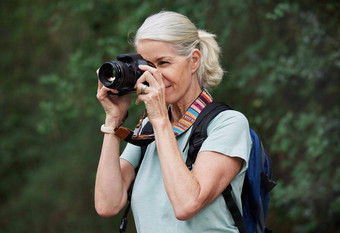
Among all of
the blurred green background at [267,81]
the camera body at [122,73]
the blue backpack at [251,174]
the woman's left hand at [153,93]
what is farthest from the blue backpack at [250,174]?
the blurred green background at [267,81]

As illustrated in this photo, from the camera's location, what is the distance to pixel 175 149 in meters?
1.71

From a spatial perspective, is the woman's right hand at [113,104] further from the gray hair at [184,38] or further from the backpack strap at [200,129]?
the backpack strap at [200,129]

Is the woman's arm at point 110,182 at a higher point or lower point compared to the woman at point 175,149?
lower

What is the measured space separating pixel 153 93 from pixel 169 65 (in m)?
0.19

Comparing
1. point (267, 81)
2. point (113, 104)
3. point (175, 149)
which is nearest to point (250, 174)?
point (175, 149)

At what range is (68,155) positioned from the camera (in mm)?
6469

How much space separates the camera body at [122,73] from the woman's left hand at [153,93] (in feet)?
0.12

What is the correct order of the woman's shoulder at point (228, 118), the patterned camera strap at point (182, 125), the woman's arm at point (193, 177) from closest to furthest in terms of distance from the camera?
the woman's arm at point (193, 177)
the woman's shoulder at point (228, 118)
the patterned camera strap at point (182, 125)

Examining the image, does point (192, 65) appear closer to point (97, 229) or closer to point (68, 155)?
point (97, 229)

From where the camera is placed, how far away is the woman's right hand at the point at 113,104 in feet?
6.66

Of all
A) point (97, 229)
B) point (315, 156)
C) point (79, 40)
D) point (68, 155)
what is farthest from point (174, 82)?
point (68, 155)

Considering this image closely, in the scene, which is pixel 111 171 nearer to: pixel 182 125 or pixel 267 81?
pixel 182 125

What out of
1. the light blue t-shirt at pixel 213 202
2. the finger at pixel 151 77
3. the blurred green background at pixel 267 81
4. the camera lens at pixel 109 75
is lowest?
the blurred green background at pixel 267 81

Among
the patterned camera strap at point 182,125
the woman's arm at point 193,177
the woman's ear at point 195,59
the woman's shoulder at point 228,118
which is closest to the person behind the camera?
the woman's arm at point 193,177
